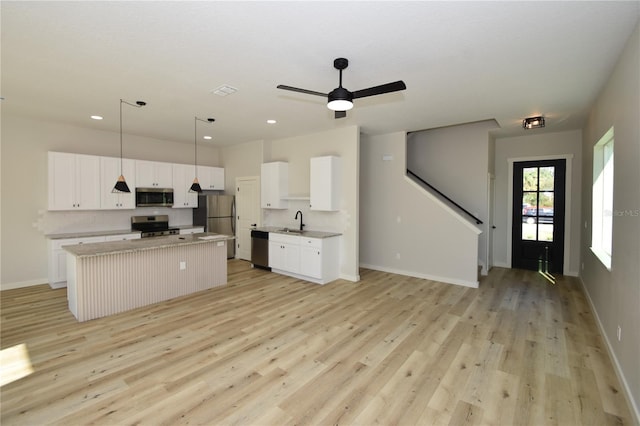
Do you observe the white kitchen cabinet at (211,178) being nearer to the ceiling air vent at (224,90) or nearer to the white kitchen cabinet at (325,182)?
the white kitchen cabinet at (325,182)

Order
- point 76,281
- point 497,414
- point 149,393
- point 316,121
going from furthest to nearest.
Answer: point 316,121
point 76,281
point 149,393
point 497,414

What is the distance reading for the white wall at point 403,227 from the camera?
17.6ft

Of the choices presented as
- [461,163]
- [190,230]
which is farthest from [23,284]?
[461,163]

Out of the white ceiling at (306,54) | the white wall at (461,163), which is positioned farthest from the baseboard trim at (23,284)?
the white wall at (461,163)

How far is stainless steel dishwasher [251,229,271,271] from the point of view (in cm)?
620

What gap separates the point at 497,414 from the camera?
2.15 meters

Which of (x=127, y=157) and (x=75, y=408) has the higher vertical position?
(x=127, y=157)

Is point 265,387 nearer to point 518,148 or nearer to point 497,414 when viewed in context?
point 497,414

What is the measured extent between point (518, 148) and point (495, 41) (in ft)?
15.5

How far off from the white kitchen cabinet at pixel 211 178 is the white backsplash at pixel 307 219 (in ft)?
5.07

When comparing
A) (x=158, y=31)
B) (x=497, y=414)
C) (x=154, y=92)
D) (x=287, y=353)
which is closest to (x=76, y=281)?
(x=154, y=92)

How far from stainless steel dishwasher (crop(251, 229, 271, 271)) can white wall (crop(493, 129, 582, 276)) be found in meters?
5.03

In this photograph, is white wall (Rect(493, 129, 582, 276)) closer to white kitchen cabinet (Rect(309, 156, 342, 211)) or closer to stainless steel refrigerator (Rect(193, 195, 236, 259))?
white kitchen cabinet (Rect(309, 156, 342, 211))

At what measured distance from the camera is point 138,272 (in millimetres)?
4180
